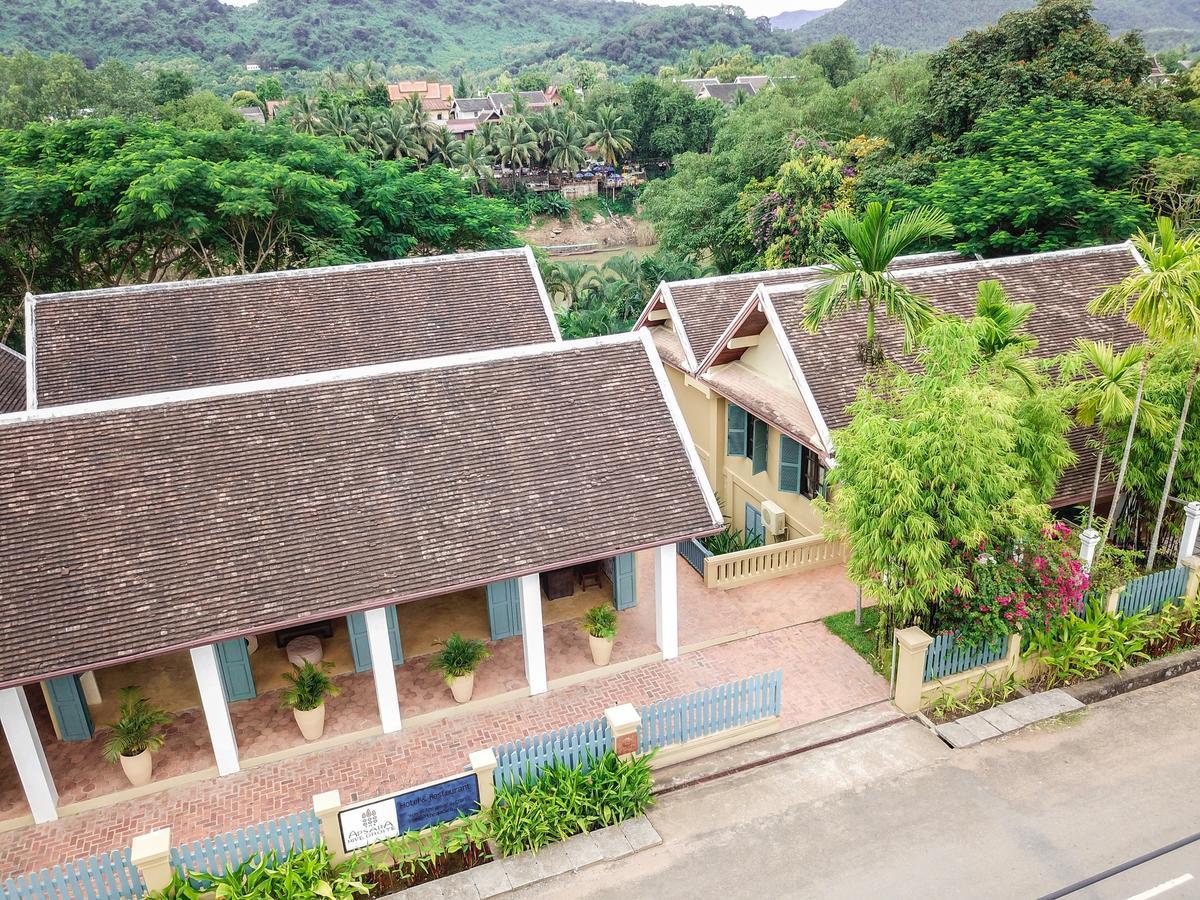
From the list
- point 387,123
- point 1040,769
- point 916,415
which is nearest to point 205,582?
point 916,415

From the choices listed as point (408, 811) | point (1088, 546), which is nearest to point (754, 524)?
point (1088, 546)

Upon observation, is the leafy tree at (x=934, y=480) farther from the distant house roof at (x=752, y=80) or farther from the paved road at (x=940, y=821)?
the distant house roof at (x=752, y=80)

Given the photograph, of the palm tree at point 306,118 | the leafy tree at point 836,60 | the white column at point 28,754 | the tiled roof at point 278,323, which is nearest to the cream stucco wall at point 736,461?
the tiled roof at point 278,323

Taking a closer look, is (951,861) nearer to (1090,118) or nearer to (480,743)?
(480,743)

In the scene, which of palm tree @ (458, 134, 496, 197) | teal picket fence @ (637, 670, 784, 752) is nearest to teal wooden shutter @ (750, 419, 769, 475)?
teal picket fence @ (637, 670, 784, 752)

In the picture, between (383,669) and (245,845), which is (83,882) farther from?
(383,669)

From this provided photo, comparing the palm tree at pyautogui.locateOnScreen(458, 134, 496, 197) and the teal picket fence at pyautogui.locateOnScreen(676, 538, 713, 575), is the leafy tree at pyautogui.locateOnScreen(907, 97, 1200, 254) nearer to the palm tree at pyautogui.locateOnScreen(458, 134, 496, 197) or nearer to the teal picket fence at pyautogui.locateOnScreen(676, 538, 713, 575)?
the teal picket fence at pyautogui.locateOnScreen(676, 538, 713, 575)
